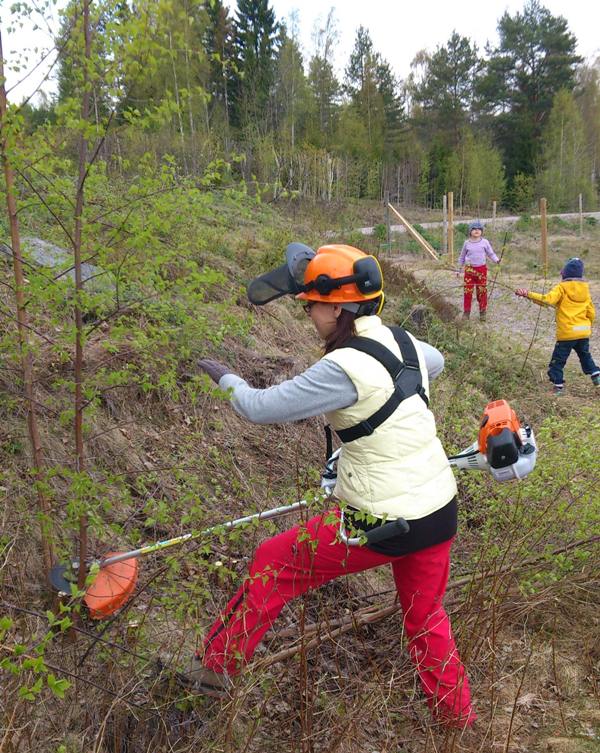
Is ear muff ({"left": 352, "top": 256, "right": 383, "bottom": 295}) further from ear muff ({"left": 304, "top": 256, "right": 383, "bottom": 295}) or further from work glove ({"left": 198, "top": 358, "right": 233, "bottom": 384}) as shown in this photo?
work glove ({"left": 198, "top": 358, "right": 233, "bottom": 384})

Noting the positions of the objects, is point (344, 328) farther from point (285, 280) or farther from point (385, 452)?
point (385, 452)

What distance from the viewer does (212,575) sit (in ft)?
11.8

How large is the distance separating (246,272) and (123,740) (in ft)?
20.9

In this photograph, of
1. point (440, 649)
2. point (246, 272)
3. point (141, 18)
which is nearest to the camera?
point (141, 18)

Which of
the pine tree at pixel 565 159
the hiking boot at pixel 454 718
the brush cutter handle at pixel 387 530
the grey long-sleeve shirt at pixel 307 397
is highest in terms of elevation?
the pine tree at pixel 565 159

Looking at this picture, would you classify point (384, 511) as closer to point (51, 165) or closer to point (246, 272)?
point (51, 165)

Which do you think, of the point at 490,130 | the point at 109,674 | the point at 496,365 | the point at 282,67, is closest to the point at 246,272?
the point at 496,365

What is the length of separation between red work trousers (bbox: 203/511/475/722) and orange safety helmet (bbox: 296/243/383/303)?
93 centimetres

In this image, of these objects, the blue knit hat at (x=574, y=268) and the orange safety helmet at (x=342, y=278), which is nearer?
the orange safety helmet at (x=342, y=278)

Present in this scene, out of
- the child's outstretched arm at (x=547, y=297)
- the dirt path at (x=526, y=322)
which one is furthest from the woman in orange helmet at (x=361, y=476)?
the child's outstretched arm at (x=547, y=297)

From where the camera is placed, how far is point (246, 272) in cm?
810

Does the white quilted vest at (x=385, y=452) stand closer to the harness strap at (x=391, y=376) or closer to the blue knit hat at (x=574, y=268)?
the harness strap at (x=391, y=376)

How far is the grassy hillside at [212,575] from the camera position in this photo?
90.4 inches

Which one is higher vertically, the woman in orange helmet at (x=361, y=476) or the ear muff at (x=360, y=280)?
the ear muff at (x=360, y=280)
